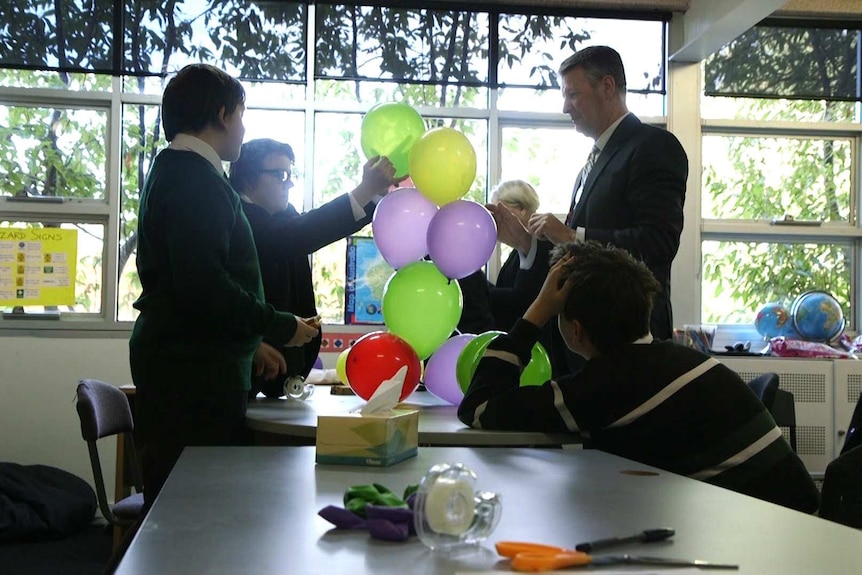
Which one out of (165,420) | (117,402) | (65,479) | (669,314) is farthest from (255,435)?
(65,479)

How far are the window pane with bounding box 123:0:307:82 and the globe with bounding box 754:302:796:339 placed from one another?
2.76m

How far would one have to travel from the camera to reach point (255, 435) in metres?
2.04

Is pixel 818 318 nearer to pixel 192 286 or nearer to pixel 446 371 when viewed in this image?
pixel 446 371

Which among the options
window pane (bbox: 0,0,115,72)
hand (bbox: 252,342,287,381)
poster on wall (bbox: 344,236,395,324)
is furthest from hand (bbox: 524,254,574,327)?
window pane (bbox: 0,0,115,72)

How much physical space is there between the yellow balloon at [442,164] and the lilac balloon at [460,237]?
70 millimetres

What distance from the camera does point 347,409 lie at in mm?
2201

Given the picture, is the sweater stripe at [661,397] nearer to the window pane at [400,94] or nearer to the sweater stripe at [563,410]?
the sweater stripe at [563,410]

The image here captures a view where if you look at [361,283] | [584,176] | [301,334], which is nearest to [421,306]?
[301,334]

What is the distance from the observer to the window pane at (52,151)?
4.74 m

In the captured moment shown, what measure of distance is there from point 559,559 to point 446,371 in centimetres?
155

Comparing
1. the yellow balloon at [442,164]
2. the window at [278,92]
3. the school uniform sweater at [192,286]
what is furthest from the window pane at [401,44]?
the school uniform sweater at [192,286]

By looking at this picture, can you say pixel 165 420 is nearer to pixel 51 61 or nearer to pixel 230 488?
pixel 230 488

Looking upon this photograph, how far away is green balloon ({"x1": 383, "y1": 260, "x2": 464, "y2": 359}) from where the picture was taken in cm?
238

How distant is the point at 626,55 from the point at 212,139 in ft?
12.2
